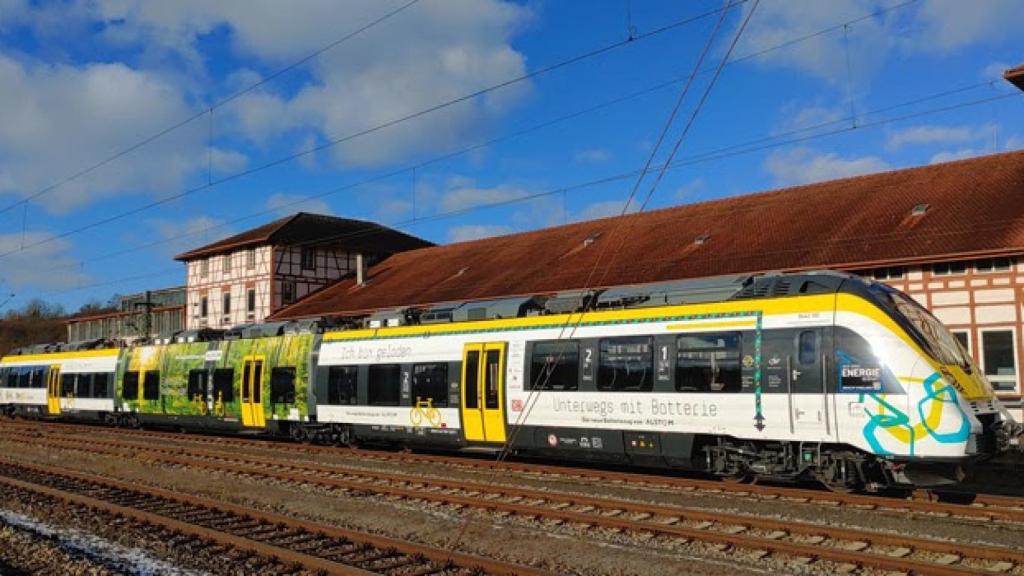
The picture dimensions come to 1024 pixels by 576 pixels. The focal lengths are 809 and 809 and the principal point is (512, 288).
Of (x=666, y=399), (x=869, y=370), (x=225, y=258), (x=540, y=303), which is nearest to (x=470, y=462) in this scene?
(x=540, y=303)

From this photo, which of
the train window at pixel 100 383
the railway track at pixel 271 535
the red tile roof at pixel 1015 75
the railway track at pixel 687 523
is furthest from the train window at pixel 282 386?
the red tile roof at pixel 1015 75

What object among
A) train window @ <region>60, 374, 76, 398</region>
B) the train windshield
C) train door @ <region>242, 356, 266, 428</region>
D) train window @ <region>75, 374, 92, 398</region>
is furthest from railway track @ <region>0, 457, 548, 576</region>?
train window @ <region>60, 374, 76, 398</region>

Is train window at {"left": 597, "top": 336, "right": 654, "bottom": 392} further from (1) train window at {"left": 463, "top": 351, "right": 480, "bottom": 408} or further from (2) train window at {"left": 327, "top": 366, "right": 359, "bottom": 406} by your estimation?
(2) train window at {"left": 327, "top": 366, "right": 359, "bottom": 406}

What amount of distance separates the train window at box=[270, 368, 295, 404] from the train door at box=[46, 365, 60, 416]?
15334 mm

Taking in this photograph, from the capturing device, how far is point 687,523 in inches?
385

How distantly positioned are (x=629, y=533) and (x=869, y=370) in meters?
3.88

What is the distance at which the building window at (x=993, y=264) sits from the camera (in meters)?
19.0

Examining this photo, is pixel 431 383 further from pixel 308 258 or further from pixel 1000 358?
pixel 308 258

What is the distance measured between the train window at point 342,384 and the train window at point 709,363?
832 cm

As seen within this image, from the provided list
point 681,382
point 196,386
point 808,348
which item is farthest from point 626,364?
point 196,386

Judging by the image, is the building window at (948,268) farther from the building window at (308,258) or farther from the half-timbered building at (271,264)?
the building window at (308,258)

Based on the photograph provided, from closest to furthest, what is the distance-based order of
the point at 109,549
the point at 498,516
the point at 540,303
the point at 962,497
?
the point at 109,549
the point at 498,516
the point at 962,497
the point at 540,303

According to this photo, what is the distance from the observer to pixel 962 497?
11.3 m

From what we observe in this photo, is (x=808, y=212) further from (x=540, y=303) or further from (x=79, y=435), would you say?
(x=79, y=435)
